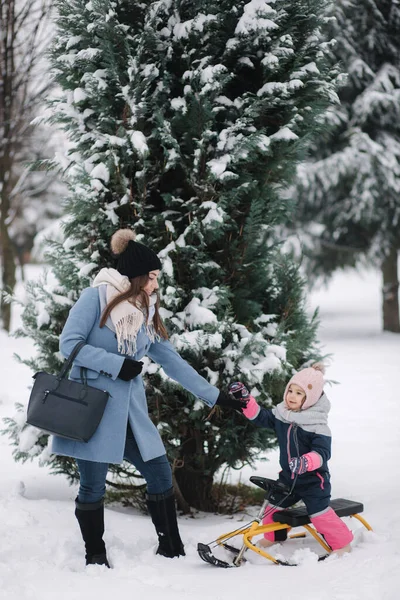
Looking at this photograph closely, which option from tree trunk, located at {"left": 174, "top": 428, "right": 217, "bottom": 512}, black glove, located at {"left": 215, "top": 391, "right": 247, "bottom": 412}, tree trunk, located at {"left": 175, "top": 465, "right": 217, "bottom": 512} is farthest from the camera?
tree trunk, located at {"left": 175, "top": 465, "right": 217, "bottom": 512}

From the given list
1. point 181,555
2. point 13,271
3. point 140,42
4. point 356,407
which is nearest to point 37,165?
point 140,42

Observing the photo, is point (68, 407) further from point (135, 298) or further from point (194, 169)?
point (194, 169)

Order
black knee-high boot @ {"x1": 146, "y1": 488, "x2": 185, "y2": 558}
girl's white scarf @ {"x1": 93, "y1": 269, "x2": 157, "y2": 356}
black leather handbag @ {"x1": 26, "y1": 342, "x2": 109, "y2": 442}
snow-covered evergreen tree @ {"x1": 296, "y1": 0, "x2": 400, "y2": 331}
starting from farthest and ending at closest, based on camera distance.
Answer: snow-covered evergreen tree @ {"x1": 296, "y1": 0, "x2": 400, "y2": 331} → black knee-high boot @ {"x1": 146, "y1": 488, "x2": 185, "y2": 558} → girl's white scarf @ {"x1": 93, "y1": 269, "x2": 157, "y2": 356} → black leather handbag @ {"x1": 26, "y1": 342, "x2": 109, "y2": 442}

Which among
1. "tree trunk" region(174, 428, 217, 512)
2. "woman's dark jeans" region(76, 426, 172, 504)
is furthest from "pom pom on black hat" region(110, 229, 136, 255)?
"tree trunk" region(174, 428, 217, 512)

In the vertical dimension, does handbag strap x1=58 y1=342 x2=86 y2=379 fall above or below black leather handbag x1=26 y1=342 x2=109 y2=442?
above

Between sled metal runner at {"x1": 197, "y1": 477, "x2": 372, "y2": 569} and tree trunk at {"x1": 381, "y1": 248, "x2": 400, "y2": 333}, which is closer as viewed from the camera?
sled metal runner at {"x1": 197, "y1": 477, "x2": 372, "y2": 569}

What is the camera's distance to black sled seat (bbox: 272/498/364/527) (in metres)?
3.58

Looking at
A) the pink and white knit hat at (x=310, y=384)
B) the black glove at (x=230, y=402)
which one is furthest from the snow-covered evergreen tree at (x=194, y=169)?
the black glove at (x=230, y=402)

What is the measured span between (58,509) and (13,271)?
10643 mm

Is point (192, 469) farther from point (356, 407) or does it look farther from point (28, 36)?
point (28, 36)

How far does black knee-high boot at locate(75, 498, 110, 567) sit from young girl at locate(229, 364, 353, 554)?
100cm

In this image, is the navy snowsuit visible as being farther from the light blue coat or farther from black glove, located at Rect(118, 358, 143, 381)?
black glove, located at Rect(118, 358, 143, 381)

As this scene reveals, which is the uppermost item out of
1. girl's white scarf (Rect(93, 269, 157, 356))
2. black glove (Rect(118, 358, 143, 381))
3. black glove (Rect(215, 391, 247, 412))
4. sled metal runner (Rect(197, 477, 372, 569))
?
girl's white scarf (Rect(93, 269, 157, 356))

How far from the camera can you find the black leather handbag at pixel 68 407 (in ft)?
10.0
